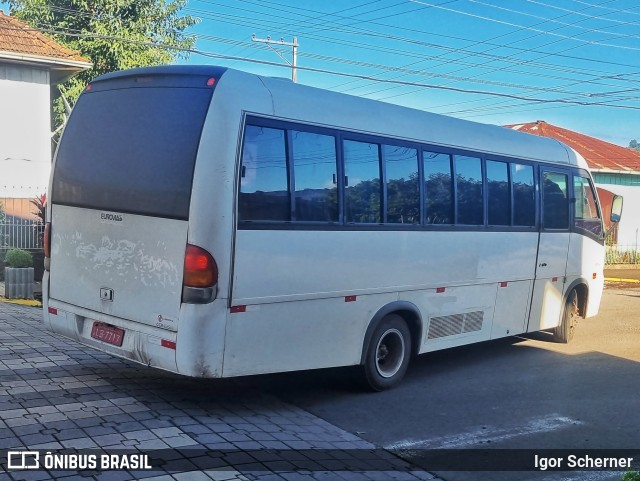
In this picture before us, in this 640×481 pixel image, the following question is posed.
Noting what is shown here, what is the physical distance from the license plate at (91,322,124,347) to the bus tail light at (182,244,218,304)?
96cm

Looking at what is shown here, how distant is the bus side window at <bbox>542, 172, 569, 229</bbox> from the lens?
10383mm

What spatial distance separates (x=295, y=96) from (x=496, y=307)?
13.9 feet

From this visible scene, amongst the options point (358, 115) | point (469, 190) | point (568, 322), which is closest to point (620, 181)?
point (568, 322)

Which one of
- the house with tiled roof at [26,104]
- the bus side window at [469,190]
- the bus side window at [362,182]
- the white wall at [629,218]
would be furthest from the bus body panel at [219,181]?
the white wall at [629,218]

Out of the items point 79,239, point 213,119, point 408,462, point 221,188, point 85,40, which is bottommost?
point 408,462

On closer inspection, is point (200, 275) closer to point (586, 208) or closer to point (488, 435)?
point (488, 435)

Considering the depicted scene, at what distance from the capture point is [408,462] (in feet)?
19.0

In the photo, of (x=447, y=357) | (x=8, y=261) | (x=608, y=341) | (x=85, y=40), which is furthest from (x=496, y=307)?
(x=85, y=40)

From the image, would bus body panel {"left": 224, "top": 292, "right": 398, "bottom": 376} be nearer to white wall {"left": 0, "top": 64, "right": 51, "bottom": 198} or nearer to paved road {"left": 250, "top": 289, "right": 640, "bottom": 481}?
paved road {"left": 250, "top": 289, "right": 640, "bottom": 481}

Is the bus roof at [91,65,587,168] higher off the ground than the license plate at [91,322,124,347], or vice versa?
the bus roof at [91,65,587,168]

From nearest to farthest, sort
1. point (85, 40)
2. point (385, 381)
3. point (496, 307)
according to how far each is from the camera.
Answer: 1. point (385, 381)
2. point (496, 307)
3. point (85, 40)

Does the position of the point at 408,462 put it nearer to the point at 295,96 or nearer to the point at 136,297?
the point at 136,297

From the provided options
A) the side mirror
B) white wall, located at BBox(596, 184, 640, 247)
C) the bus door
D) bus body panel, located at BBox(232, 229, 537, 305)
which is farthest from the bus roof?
white wall, located at BBox(596, 184, 640, 247)

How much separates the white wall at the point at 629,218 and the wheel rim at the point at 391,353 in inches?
1037
